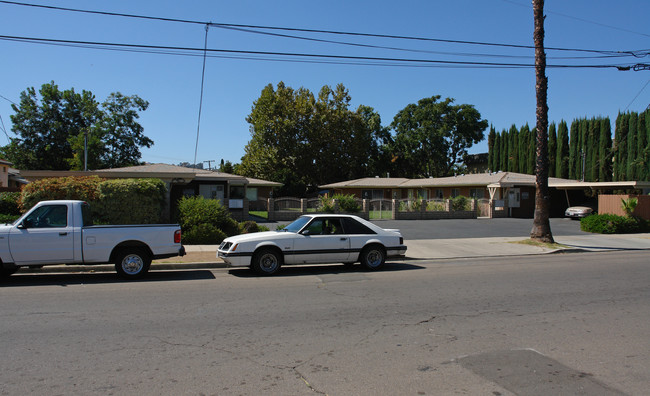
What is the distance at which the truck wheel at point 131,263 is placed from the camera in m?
10.4

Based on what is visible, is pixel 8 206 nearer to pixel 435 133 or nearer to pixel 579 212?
pixel 579 212

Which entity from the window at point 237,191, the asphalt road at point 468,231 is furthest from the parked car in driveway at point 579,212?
the window at point 237,191

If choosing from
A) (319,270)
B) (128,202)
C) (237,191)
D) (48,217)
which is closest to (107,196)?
(128,202)

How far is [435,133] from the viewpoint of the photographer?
60.8m

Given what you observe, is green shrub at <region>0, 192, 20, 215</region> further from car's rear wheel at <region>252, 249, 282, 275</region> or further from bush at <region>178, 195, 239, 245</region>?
car's rear wheel at <region>252, 249, 282, 275</region>

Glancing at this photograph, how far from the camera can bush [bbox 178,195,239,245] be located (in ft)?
56.5

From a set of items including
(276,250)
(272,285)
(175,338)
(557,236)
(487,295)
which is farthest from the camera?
(557,236)

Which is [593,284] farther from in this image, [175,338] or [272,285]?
[175,338]

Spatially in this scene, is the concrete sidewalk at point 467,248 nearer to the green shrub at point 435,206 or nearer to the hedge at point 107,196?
the hedge at point 107,196

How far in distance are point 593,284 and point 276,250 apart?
7.02 m

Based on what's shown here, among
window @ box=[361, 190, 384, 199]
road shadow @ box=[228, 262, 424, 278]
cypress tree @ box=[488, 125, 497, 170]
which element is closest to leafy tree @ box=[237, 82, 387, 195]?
window @ box=[361, 190, 384, 199]

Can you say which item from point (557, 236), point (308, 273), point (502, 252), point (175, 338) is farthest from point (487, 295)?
point (557, 236)

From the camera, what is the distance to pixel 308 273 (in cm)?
1161

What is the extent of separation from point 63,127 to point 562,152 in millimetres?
57756
